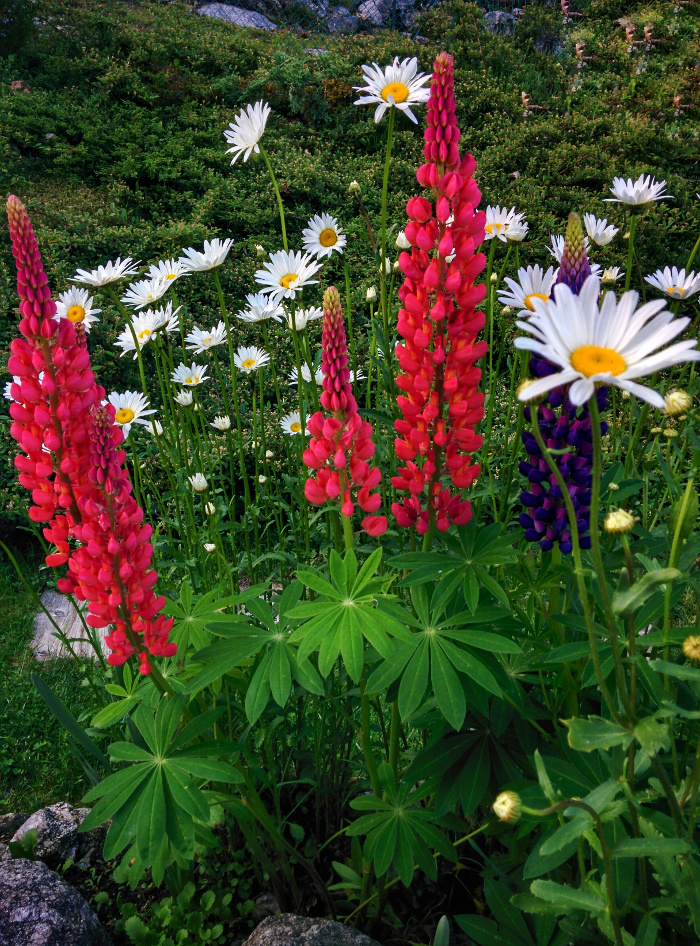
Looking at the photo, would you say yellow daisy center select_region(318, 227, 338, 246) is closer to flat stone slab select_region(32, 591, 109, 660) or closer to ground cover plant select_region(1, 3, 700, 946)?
ground cover plant select_region(1, 3, 700, 946)

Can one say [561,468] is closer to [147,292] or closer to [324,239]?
[324,239]

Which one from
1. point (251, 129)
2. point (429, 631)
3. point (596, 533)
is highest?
point (251, 129)

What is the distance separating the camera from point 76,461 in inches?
58.2

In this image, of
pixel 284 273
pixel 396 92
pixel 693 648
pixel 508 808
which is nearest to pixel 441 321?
pixel 693 648

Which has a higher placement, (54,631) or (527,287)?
(527,287)

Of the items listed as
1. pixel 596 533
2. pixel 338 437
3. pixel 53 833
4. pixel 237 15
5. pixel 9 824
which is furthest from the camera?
pixel 237 15

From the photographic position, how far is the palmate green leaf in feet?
4.40

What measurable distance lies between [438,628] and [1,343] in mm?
4815

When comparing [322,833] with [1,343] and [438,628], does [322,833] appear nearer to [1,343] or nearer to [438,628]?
[438,628]

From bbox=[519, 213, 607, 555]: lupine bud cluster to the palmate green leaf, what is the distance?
14.3 inches

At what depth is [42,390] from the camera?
1.44m

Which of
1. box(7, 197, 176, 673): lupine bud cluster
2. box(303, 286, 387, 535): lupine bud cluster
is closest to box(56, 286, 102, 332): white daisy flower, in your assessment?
box(7, 197, 176, 673): lupine bud cluster

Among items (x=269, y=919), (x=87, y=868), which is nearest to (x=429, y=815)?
A: (x=269, y=919)

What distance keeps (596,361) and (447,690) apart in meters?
0.72
